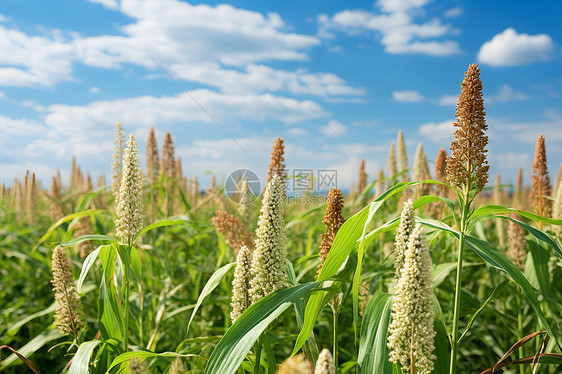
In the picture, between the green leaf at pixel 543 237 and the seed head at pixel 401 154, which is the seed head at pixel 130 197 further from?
the seed head at pixel 401 154

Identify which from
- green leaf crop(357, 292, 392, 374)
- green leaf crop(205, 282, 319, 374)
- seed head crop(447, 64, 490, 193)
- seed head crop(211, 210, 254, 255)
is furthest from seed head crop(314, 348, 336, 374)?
seed head crop(211, 210, 254, 255)

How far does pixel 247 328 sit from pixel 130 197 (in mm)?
1053

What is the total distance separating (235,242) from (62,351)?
3265 millimetres

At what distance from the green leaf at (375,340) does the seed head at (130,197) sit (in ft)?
4.31

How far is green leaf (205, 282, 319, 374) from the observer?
1.48 metres

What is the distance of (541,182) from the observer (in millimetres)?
3898

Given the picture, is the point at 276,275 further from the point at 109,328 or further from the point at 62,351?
the point at 62,351

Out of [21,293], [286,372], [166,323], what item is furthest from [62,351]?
[286,372]

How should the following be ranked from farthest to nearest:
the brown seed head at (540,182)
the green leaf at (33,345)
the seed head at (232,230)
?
the brown seed head at (540,182), the green leaf at (33,345), the seed head at (232,230)

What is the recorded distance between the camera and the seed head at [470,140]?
72.2 inches

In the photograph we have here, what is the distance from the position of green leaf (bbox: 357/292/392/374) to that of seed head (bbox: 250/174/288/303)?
1.36 ft

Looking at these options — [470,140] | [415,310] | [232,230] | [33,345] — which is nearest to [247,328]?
[415,310]

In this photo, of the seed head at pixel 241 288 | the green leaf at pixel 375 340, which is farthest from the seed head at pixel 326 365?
the seed head at pixel 241 288

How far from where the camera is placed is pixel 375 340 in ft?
5.53
